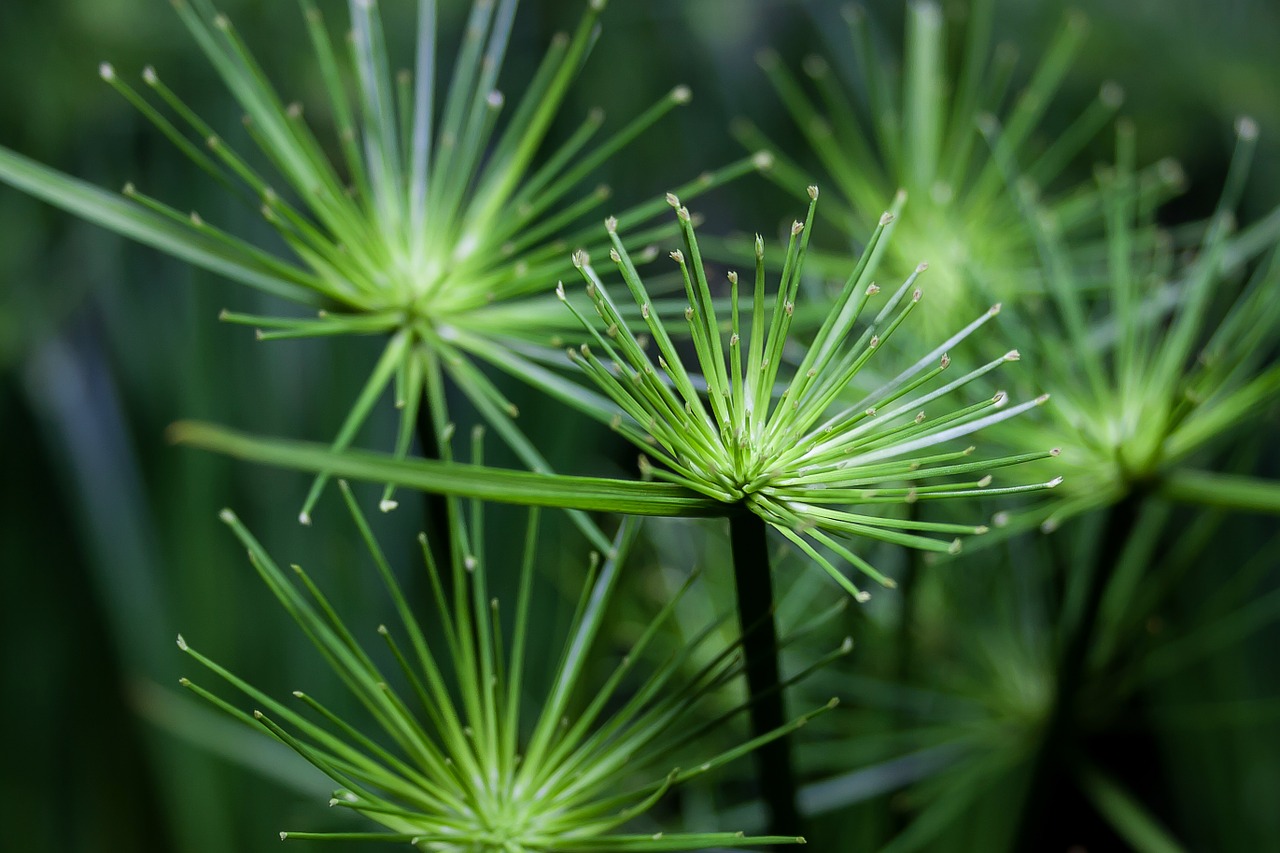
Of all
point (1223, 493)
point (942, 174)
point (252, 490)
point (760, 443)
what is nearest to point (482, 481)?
point (760, 443)

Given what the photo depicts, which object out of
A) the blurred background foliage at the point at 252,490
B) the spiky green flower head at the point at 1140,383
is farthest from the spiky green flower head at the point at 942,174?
the blurred background foliage at the point at 252,490

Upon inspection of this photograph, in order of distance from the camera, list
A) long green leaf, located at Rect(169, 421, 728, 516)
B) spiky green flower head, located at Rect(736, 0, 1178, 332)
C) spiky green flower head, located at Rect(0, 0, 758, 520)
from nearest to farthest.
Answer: long green leaf, located at Rect(169, 421, 728, 516), spiky green flower head, located at Rect(0, 0, 758, 520), spiky green flower head, located at Rect(736, 0, 1178, 332)

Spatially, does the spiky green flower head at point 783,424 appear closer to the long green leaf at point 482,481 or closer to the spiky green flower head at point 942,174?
the long green leaf at point 482,481

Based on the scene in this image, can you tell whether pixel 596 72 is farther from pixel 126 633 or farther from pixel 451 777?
pixel 451 777

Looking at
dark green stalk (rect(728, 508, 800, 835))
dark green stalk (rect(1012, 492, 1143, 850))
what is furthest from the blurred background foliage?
dark green stalk (rect(728, 508, 800, 835))

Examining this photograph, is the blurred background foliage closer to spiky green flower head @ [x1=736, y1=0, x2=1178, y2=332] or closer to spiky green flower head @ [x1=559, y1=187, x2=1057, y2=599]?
spiky green flower head @ [x1=736, y1=0, x2=1178, y2=332]

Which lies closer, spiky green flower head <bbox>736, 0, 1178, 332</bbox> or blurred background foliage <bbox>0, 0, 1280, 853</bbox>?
spiky green flower head <bbox>736, 0, 1178, 332</bbox>

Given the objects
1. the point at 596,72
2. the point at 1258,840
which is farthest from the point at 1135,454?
the point at 596,72

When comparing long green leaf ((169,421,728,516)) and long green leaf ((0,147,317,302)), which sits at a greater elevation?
long green leaf ((0,147,317,302))
